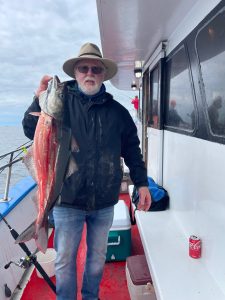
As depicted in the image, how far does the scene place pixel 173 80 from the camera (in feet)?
10.6

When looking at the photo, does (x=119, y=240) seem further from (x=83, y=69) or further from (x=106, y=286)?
(x=83, y=69)

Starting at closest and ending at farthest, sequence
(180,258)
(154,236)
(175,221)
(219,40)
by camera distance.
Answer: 1. (219,40)
2. (180,258)
3. (154,236)
4. (175,221)

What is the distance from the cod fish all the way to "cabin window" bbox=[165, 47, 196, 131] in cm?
127

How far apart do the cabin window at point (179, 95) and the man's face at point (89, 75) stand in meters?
0.90

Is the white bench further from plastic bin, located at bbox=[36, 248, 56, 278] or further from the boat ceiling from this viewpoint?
the boat ceiling

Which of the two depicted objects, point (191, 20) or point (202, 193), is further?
point (191, 20)

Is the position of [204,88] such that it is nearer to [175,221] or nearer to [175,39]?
[175,39]

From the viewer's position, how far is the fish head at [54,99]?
1.68 metres

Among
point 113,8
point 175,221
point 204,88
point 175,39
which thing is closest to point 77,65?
point 113,8

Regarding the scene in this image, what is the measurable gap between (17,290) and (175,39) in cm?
301

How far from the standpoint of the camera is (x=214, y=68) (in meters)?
2.04

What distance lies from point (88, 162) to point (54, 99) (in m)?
0.56

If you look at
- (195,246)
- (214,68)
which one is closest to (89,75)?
(214,68)

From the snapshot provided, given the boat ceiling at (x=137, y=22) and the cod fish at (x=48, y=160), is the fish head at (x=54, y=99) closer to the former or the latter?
the cod fish at (x=48, y=160)
